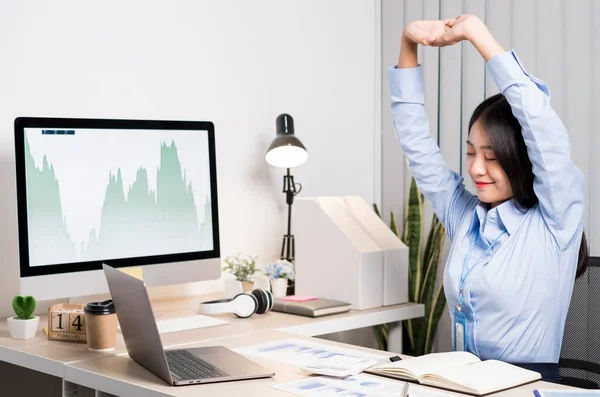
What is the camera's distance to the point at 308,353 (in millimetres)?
1862

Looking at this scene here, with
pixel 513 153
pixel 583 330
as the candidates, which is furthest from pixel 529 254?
pixel 583 330

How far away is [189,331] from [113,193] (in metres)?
0.45

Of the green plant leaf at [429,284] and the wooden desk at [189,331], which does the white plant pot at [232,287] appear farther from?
the green plant leaf at [429,284]

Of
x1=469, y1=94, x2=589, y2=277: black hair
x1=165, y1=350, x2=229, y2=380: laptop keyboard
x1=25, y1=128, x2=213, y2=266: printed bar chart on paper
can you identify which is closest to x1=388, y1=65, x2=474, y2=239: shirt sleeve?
x1=469, y1=94, x2=589, y2=277: black hair

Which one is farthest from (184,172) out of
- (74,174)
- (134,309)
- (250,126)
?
(134,309)

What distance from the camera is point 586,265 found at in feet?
7.01

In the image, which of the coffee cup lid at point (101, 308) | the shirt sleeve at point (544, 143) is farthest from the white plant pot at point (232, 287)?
the shirt sleeve at point (544, 143)

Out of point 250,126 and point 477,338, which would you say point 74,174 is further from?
point 477,338

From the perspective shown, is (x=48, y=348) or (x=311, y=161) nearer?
(x=48, y=348)

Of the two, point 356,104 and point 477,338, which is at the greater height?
point 356,104

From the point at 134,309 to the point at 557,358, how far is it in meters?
1.09

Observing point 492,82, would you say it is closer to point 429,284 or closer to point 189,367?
point 429,284

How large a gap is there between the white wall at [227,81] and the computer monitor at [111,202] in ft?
1.09

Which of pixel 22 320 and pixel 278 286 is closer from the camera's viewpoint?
pixel 22 320
